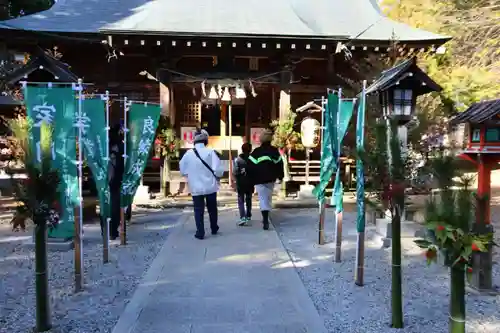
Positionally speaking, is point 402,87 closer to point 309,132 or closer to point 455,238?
point 309,132

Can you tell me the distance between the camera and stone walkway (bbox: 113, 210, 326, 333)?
4059mm

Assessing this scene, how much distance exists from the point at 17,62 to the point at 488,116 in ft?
37.9

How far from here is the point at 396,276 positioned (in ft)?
13.1

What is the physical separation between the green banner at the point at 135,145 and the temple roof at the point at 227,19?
4530mm

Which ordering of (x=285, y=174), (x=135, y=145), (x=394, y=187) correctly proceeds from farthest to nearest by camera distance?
1. (x=285, y=174)
2. (x=135, y=145)
3. (x=394, y=187)

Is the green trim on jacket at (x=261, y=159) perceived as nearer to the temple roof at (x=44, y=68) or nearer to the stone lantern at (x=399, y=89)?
the stone lantern at (x=399, y=89)

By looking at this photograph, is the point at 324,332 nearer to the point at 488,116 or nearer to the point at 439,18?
the point at 488,116

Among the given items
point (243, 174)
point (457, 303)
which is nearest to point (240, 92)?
point (243, 174)

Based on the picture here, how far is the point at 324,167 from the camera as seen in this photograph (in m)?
6.62

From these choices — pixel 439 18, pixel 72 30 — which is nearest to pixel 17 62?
pixel 72 30

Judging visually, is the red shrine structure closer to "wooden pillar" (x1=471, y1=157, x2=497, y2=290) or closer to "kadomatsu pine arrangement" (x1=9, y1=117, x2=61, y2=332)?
"wooden pillar" (x1=471, y1=157, x2=497, y2=290)

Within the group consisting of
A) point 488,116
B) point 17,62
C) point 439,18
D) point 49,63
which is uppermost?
point 439,18

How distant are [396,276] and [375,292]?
44.4 inches

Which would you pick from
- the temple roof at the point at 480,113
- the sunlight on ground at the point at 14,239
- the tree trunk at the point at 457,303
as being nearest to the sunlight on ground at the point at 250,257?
the temple roof at the point at 480,113
